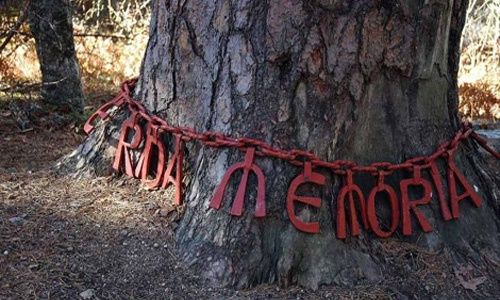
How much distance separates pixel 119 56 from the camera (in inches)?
299

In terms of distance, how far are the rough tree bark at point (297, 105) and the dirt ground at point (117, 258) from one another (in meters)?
0.08

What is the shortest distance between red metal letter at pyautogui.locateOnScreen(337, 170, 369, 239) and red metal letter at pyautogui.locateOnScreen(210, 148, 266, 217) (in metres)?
0.35

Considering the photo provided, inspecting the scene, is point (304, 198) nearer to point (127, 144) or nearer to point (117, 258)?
point (117, 258)

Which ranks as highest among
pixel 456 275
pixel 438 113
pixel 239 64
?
pixel 239 64

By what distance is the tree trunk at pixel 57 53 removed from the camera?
5043mm

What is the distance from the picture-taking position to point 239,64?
8.83ft

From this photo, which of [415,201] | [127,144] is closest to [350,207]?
[415,201]

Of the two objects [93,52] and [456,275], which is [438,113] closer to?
[456,275]

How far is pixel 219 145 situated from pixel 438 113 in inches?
43.9

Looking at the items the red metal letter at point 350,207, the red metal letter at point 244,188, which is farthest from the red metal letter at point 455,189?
the red metal letter at point 244,188

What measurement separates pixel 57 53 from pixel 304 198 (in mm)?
3273

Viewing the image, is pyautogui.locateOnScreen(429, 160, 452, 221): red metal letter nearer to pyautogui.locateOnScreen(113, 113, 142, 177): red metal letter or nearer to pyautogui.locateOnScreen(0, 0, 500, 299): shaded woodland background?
pyautogui.locateOnScreen(0, 0, 500, 299): shaded woodland background

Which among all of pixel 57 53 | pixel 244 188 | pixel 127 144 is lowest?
pixel 244 188

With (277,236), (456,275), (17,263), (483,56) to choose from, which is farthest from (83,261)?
(483,56)
